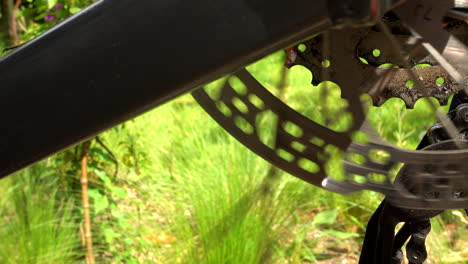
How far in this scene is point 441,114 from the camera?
112cm

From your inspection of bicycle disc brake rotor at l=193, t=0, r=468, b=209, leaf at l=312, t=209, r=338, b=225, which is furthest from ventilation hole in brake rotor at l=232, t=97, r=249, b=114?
leaf at l=312, t=209, r=338, b=225

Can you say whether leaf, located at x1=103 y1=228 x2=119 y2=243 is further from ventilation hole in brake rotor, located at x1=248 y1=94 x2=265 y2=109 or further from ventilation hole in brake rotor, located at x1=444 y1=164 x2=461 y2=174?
ventilation hole in brake rotor, located at x1=444 y1=164 x2=461 y2=174

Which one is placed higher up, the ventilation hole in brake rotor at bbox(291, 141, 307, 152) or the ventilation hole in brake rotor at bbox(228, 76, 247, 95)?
the ventilation hole in brake rotor at bbox(228, 76, 247, 95)

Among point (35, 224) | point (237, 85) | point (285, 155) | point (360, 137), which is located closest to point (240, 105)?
point (237, 85)

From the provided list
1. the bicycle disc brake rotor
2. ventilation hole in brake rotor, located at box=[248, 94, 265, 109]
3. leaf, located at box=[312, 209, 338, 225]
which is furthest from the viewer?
leaf, located at box=[312, 209, 338, 225]

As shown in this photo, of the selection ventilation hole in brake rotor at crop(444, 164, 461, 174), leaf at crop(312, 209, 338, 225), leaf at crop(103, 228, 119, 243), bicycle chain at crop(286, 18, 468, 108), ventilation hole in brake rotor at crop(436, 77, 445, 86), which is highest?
leaf at crop(103, 228, 119, 243)

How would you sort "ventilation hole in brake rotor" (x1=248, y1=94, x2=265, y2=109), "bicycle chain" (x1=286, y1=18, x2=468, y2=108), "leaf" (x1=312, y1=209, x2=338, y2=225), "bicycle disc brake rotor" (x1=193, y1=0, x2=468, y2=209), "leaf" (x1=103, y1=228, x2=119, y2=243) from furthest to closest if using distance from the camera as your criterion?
1. "leaf" (x1=312, y1=209, x2=338, y2=225)
2. "leaf" (x1=103, y1=228, x2=119, y2=243)
3. "ventilation hole in brake rotor" (x1=248, y1=94, x2=265, y2=109)
4. "bicycle chain" (x1=286, y1=18, x2=468, y2=108)
5. "bicycle disc brake rotor" (x1=193, y1=0, x2=468, y2=209)

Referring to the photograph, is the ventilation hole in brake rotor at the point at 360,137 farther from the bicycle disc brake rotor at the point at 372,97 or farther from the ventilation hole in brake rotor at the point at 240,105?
the ventilation hole in brake rotor at the point at 240,105

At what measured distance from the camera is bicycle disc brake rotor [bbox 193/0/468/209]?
3.84 feet

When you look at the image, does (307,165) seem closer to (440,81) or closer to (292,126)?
(292,126)

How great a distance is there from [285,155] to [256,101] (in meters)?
0.14

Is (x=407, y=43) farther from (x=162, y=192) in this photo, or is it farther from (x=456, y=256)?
(x=162, y=192)

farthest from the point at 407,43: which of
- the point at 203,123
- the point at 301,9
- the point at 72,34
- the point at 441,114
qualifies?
the point at 203,123

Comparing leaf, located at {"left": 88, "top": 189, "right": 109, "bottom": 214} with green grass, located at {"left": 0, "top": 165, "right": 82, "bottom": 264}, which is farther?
leaf, located at {"left": 88, "top": 189, "right": 109, "bottom": 214}
